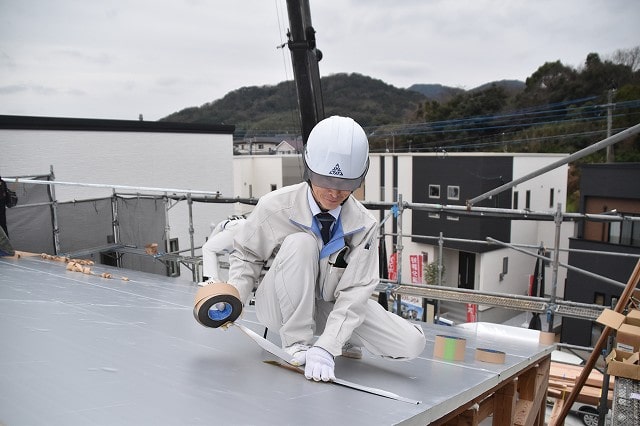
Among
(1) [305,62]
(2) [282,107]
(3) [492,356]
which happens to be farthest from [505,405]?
(2) [282,107]

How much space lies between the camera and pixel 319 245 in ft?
6.23

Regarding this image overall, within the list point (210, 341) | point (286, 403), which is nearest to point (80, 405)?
point (286, 403)

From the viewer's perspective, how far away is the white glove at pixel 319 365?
1616mm

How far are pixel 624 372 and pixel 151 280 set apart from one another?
3.15 m

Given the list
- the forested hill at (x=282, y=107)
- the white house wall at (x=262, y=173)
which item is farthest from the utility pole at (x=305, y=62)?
the forested hill at (x=282, y=107)

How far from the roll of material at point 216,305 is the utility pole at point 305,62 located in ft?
10.2

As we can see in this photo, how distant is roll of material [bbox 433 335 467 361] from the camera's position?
2152mm

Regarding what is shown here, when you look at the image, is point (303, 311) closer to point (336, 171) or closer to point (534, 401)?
point (336, 171)

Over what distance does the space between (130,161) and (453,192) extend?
9.94m

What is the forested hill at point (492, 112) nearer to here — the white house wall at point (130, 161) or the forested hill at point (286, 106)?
the forested hill at point (286, 106)

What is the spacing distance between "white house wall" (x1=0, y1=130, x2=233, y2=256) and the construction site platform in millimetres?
7338

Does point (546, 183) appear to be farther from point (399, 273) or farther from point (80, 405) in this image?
A: point (80, 405)

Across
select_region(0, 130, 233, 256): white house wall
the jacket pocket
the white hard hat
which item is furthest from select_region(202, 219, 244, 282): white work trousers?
select_region(0, 130, 233, 256): white house wall

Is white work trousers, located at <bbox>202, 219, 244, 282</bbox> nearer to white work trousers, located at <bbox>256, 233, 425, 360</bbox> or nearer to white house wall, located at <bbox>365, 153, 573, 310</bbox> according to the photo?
white work trousers, located at <bbox>256, 233, 425, 360</bbox>
